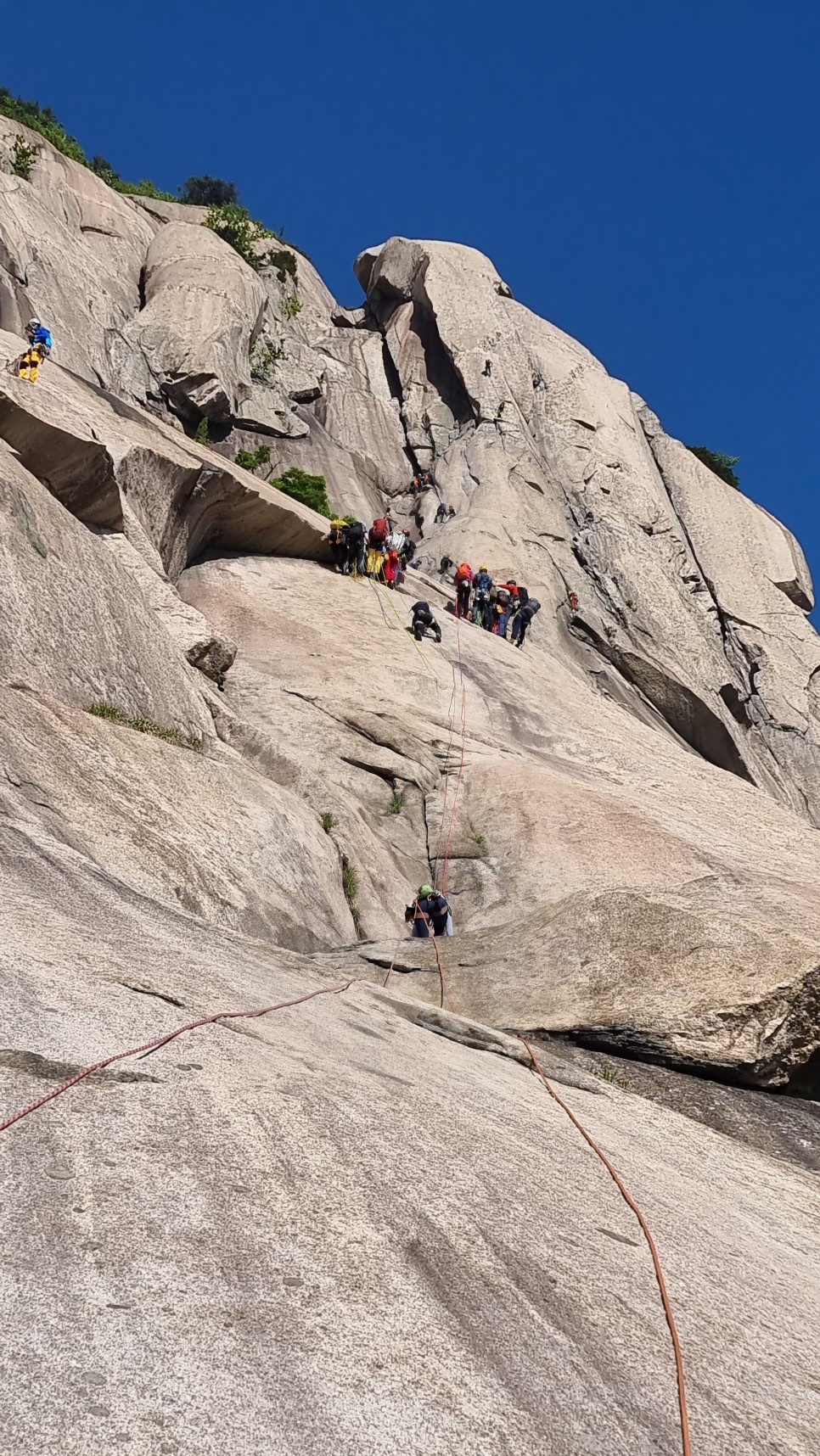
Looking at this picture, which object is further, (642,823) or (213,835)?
(642,823)

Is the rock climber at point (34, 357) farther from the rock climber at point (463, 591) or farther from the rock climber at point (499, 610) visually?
the rock climber at point (499, 610)

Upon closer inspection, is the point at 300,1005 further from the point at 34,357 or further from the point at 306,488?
the point at 306,488

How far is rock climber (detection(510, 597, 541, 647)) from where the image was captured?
34.8m

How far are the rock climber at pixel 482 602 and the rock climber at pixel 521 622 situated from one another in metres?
0.95

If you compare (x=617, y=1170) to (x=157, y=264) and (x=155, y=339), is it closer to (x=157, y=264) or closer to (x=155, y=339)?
(x=155, y=339)

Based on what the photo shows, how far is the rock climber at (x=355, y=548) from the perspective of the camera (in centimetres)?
3139

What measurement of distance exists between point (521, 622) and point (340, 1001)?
26.1 m

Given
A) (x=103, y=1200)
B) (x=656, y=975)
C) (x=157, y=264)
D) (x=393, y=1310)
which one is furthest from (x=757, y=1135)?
(x=157, y=264)

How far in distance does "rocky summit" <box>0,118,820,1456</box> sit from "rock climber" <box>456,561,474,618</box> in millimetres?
1285

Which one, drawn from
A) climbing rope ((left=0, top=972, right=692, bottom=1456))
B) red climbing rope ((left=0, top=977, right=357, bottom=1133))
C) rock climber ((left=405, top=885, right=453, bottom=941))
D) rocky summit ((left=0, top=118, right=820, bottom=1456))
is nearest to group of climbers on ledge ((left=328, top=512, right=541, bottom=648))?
rocky summit ((left=0, top=118, right=820, bottom=1456))

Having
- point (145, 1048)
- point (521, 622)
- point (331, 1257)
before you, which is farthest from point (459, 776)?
point (331, 1257)

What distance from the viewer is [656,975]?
12078mm

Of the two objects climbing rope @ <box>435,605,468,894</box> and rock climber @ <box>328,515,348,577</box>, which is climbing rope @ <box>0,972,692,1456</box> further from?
rock climber @ <box>328,515,348,577</box>

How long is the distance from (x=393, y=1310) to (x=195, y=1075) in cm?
204
